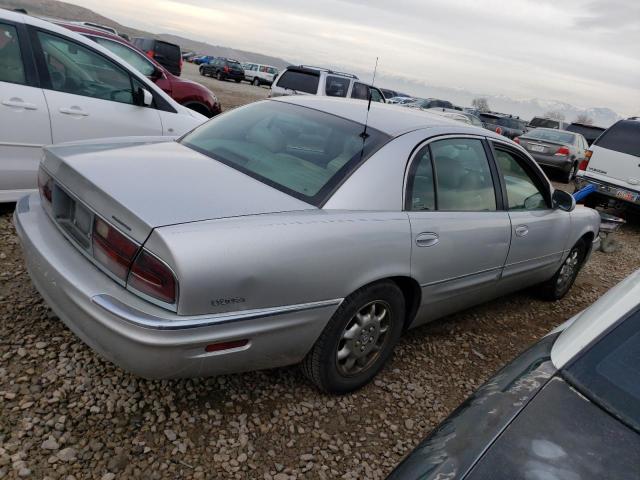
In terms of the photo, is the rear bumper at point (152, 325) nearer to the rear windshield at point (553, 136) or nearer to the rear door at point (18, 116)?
the rear door at point (18, 116)

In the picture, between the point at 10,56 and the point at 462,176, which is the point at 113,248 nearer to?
the point at 462,176

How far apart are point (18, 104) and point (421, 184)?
3194 millimetres

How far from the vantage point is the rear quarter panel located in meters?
1.80

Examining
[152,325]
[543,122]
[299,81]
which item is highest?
[543,122]

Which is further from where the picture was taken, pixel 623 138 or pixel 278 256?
pixel 623 138

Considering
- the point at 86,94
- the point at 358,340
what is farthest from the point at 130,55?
the point at 358,340

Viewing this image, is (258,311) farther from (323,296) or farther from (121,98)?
(121,98)

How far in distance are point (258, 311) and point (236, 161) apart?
100 centimetres

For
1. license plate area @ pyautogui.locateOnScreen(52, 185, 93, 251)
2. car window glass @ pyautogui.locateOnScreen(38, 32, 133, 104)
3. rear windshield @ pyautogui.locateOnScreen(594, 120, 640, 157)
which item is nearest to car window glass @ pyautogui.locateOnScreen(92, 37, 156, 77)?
car window glass @ pyautogui.locateOnScreen(38, 32, 133, 104)

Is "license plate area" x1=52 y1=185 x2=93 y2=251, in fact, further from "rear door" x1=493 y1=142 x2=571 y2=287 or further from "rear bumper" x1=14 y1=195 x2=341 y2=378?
"rear door" x1=493 y1=142 x2=571 y2=287

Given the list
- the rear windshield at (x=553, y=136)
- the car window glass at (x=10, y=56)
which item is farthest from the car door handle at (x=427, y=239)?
the rear windshield at (x=553, y=136)

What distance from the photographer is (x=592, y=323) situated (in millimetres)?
1708

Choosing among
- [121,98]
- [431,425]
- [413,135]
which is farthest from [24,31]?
[431,425]

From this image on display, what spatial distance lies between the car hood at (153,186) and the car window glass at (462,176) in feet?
3.32
